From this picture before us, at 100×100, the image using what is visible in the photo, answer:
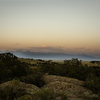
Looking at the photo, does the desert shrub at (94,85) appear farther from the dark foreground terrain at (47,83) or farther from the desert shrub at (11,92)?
the desert shrub at (11,92)

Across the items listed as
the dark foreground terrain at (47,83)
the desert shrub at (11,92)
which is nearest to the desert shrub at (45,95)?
the dark foreground terrain at (47,83)

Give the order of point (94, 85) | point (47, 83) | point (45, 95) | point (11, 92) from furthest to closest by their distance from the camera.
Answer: point (47, 83)
point (94, 85)
point (11, 92)
point (45, 95)

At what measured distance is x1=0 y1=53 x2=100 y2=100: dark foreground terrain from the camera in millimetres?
13969

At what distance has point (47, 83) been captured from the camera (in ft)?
65.7

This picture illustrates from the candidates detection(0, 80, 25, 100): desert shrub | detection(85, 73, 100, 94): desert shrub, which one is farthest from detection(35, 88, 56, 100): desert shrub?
detection(85, 73, 100, 94): desert shrub

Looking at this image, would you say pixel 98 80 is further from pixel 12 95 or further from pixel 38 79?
pixel 12 95

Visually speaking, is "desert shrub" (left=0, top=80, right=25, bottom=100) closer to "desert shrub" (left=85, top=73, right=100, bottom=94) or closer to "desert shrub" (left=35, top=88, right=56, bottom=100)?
"desert shrub" (left=35, top=88, right=56, bottom=100)

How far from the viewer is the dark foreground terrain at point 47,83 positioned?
14.0 m

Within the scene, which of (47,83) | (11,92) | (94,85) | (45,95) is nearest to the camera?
(45,95)

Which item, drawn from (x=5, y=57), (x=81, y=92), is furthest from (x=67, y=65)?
(x=81, y=92)

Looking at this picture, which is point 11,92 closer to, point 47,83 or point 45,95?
point 45,95

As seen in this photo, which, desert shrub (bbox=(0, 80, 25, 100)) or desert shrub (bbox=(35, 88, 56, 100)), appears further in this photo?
desert shrub (bbox=(0, 80, 25, 100))

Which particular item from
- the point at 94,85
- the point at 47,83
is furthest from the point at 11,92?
the point at 94,85

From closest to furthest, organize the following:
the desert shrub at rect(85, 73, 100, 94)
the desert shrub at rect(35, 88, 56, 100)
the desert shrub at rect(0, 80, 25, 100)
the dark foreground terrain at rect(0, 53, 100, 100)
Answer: the desert shrub at rect(35, 88, 56, 100), the desert shrub at rect(0, 80, 25, 100), the dark foreground terrain at rect(0, 53, 100, 100), the desert shrub at rect(85, 73, 100, 94)
